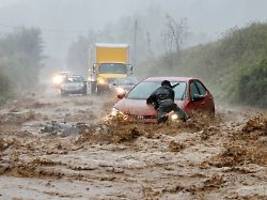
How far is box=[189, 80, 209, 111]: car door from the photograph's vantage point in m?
14.6

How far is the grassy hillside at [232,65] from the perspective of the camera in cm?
2934

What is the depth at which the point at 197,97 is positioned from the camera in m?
14.7

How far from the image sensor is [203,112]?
49.3 feet

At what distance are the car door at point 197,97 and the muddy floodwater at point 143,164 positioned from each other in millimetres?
2108

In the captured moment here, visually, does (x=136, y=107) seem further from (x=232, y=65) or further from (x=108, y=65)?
(x=232, y=65)

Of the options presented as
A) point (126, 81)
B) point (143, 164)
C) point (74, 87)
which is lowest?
point (143, 164)

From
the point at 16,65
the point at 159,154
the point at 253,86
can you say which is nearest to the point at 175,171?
the point at 159,154

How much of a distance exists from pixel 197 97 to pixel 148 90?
1091 mm

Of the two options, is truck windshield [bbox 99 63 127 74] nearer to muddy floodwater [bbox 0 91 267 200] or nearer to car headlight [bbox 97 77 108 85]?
car headlight [bbox 97 77 108 85]

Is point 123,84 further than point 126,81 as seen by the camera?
No

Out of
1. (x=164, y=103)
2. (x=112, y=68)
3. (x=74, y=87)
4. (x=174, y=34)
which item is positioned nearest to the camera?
(x=164, y=103)

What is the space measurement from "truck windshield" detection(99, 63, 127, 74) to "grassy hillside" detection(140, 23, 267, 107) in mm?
5610

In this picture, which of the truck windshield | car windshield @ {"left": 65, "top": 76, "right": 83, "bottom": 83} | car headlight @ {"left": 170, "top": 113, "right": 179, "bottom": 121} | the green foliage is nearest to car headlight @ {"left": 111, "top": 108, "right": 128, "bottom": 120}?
car headlight @ {"left": 170, "top": 113, "right": 179, "bottom": 121}

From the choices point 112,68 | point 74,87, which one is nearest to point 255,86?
point 112,68
